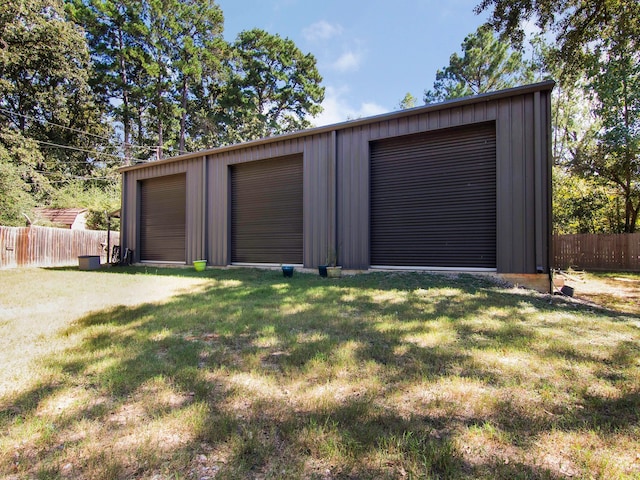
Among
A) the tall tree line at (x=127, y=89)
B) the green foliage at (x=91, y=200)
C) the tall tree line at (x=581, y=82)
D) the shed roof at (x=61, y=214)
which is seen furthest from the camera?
the green foliage at (x=91, y=200)

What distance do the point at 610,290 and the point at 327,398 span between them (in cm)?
940

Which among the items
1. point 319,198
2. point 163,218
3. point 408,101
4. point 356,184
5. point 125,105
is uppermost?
point 408,101

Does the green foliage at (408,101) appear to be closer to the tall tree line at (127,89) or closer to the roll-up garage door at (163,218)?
the tall tree line at (127,89)

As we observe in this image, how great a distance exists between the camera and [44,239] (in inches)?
493

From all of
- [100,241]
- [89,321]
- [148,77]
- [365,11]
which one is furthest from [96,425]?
[148,77]

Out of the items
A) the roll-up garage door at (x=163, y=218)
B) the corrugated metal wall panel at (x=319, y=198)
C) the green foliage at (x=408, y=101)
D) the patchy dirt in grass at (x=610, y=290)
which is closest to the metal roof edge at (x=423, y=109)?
the corrugated metal wall panel at (x=319, y=198)

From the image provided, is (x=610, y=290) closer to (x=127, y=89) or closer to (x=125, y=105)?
(x=125, y=105)

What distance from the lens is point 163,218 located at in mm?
10945

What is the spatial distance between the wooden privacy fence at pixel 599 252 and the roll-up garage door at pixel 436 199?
28.9 ft

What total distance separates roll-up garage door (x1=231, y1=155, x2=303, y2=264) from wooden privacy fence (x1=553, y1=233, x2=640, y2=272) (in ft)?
35.8

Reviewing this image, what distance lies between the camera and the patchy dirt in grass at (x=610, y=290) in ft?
20.2

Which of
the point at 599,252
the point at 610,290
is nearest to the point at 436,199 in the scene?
the point at 610,290

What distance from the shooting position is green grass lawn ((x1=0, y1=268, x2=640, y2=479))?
137 cm

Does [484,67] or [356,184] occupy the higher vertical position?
[484,67]
